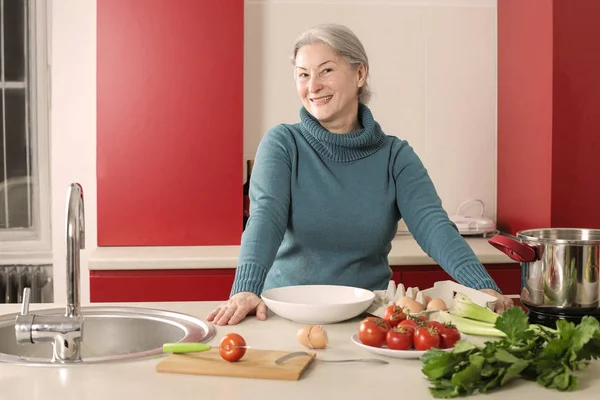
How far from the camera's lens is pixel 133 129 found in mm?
3354

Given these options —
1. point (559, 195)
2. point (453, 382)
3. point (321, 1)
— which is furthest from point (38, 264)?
point (453, 382)

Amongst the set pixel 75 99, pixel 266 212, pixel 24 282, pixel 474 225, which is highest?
pixel 75 99

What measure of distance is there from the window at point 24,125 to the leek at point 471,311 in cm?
258

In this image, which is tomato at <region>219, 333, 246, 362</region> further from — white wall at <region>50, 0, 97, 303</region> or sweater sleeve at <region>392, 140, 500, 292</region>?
white wall at <region>50, 0, 97, 303</region>

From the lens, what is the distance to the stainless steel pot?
1.61 m

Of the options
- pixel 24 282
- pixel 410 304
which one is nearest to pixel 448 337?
pixel 410 304

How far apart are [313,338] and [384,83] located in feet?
7.77

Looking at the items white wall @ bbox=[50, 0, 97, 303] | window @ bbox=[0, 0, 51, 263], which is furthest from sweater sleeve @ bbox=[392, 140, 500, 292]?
window @ bbox=[0, 0, 51, 263]

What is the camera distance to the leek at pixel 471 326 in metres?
1.57

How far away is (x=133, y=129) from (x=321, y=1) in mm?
1065

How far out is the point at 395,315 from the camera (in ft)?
5.03

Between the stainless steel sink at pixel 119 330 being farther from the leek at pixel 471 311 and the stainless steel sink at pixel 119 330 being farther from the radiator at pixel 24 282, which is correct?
the radiator at pixel 24 282

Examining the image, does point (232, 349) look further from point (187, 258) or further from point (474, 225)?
point (474, 225)

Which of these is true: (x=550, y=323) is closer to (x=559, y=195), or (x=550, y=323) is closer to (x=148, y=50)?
(x=559, y=195)
